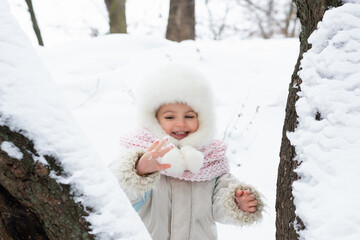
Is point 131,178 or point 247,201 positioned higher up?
point 131,178

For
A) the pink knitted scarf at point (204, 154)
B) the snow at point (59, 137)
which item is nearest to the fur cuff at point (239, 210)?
the pink knitted scarf at point (204, 154)

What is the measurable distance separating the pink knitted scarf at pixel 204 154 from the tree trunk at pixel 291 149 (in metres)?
0.68

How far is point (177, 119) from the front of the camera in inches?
73.3

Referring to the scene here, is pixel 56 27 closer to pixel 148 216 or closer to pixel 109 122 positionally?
pixel 109 122

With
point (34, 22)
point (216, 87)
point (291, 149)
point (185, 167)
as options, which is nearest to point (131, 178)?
point (185, 167)

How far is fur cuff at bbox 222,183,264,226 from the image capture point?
5.45 ft

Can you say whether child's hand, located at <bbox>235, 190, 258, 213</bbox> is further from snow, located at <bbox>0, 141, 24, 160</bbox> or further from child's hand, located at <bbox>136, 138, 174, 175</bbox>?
snow, located at <bbox>0, 141, 24, 160</bbox>

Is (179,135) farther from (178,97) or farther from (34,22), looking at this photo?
(34,22)

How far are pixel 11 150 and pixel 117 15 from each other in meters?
6.38

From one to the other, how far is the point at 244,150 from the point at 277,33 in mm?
12253

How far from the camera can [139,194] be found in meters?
1.67

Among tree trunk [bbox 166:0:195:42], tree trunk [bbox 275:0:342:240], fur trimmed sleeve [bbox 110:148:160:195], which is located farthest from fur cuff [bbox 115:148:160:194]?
tree trunk [bbox 166:0:195:42]

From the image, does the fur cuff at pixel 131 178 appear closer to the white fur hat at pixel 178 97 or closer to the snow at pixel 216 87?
the white fur hat at pixel 178 97

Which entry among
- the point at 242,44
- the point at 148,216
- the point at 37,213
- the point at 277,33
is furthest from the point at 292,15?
the point at 37,213
